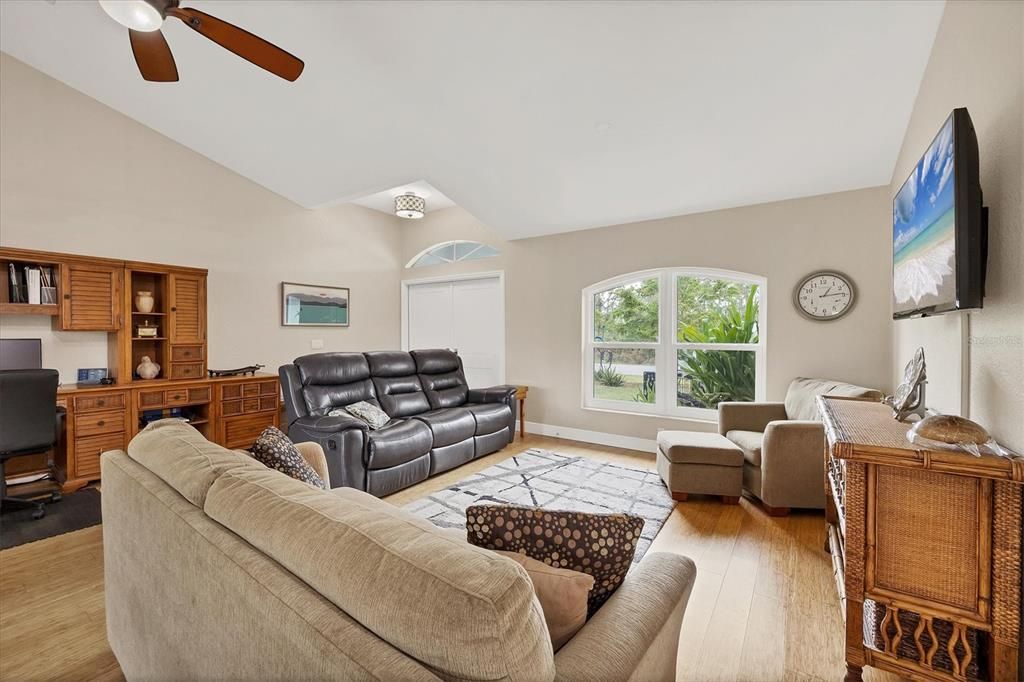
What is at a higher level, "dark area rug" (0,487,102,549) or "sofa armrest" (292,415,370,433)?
"sofa armrest" (292,415,370,433)

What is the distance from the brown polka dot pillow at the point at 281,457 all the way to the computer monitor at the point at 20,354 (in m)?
3.10

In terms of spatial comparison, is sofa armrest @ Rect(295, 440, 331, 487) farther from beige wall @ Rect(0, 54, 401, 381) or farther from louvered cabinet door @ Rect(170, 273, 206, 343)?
beige wall @ Rect(0, 54, 401, 381)

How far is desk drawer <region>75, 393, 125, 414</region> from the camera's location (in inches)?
135

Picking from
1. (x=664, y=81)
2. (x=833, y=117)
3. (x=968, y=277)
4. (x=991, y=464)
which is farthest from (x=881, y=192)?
(x=991, y=464)

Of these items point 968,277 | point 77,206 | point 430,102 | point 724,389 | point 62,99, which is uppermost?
point 62,99

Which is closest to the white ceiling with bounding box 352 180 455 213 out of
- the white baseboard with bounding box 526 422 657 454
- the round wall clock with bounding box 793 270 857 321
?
the white baseboard with bounding box 526 422 657 454

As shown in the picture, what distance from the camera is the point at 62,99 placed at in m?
3.65

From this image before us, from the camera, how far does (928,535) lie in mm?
1339

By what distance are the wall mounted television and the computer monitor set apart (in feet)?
17.9

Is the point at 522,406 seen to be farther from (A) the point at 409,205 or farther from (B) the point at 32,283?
(B) the point at 32,283

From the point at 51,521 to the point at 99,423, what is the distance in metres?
0.91

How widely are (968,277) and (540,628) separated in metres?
1.69

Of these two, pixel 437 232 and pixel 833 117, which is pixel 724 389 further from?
pixel 437 232

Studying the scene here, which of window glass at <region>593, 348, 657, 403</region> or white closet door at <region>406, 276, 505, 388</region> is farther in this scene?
white closet door at <region>406, 276, 505, 388</region>
